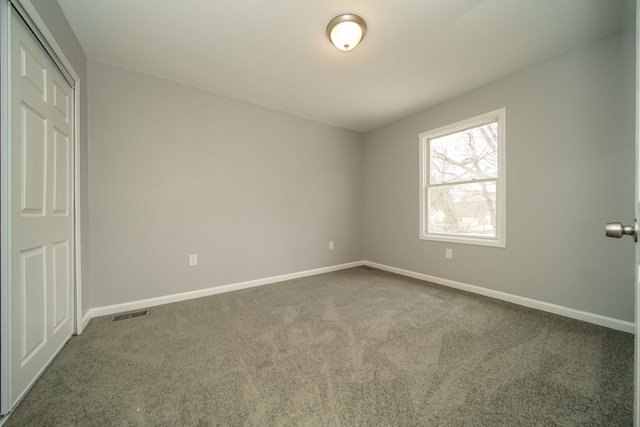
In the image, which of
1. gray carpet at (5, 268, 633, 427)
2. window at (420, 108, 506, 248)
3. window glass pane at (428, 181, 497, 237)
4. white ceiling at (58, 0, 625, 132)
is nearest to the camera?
gray carpet at (5, 268, 633, 427)

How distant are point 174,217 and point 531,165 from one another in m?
3.67

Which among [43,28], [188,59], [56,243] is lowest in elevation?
[56,243]

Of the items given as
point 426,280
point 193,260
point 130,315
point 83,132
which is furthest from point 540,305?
point 83,132

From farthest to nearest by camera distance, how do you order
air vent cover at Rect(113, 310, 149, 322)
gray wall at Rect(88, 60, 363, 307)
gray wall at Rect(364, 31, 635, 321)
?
gray wall at Rect(88, 60, 363, 307) → air vent cover at Rect(113, 310, 149, 322) → gray wall at Rect(364, 31, 635, 321)

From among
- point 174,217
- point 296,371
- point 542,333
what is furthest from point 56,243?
point 542,333

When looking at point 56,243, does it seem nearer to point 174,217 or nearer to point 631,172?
point 174,217

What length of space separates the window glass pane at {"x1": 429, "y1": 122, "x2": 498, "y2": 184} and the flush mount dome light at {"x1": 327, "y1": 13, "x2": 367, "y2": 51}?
1.85 m

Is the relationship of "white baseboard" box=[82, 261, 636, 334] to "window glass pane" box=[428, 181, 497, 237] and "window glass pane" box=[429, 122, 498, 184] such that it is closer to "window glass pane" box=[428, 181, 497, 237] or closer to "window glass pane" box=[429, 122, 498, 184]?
"window glass pane" box=[428, 181, 497, 237]

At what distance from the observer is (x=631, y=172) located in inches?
71.9

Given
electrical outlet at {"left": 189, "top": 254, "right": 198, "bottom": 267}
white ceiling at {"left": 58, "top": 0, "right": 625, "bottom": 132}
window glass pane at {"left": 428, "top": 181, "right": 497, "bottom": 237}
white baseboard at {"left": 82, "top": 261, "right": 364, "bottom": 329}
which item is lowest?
white baseboard at {"left": 82, "top": 261, "right": 364, "bottom": 329}

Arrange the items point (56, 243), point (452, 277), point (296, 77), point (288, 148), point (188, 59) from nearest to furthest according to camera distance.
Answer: point (56, 243)
point (188, 59)
point (296, 77)
point (452, 277)
point (288, 148)

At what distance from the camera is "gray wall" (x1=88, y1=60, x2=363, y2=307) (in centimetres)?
226

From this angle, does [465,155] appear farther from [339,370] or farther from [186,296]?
[186,296]

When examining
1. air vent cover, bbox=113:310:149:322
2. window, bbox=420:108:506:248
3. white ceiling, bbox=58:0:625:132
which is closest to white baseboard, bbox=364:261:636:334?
window, bbox=420:108:506:248
